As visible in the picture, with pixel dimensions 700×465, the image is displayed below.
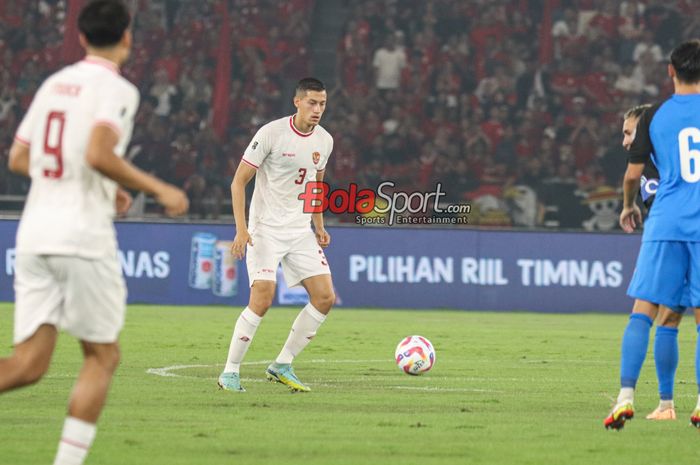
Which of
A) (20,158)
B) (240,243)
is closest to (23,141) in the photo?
(20,158)

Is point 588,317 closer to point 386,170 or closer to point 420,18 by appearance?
point 386,170

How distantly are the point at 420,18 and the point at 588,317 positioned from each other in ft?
31.6

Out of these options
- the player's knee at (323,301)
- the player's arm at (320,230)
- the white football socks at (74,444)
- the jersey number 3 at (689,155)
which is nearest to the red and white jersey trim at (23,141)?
the white football socks at (74,444)

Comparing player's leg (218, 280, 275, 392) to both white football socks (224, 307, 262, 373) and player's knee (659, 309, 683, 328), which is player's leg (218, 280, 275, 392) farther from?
player's knee (659, 309, 683, 328)

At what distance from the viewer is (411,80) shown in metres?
27.1

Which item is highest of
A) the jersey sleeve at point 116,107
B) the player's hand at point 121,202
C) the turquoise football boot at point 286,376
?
the jersey sleeve at point 116,107

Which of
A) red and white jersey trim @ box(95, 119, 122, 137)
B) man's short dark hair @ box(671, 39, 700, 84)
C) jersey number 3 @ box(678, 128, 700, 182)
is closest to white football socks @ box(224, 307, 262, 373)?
jersey number 3 @ box(678, 128, 700, 182)

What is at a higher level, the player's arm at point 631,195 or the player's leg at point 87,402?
the player's arm at point 631,195

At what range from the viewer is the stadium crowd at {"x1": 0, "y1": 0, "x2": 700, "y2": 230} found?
82.5 feet

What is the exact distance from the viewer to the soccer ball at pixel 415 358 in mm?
11320

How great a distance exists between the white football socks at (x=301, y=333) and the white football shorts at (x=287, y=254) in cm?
28

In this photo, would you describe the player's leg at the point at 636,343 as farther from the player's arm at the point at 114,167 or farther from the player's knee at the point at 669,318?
the player's arm at the point at 114,167
